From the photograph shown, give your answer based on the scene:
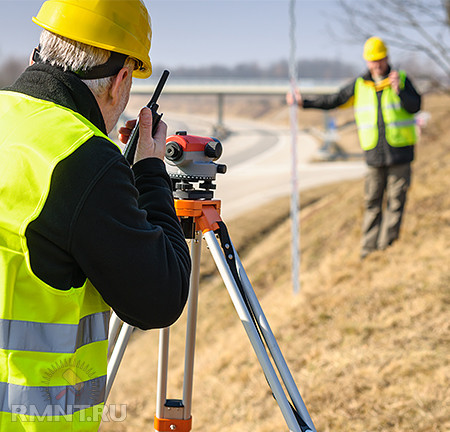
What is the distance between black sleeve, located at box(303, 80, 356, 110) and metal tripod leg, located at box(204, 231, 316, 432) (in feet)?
13.8

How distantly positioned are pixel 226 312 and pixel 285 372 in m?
5.56

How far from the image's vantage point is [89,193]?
45.4 inches

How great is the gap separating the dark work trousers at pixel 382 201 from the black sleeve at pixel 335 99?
0.72m

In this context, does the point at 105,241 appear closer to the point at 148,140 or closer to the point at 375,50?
the point at 148,140

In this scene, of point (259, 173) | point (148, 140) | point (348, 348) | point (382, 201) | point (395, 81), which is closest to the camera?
point (148, 140)

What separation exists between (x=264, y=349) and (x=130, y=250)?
2.35ft

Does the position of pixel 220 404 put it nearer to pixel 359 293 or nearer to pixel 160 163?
pixel 359 293

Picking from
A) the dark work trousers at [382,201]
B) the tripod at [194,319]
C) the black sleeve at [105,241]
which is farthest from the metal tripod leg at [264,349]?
the dark work trousers at [382,201]

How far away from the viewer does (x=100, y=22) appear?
1.33 m

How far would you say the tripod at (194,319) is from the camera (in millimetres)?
1744

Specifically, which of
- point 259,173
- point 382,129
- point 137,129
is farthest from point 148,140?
point 259,173

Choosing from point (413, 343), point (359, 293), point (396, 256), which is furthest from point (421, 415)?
point (396, 256)

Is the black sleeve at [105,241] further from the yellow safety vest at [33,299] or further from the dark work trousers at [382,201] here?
the dark work trousers at [382,201]

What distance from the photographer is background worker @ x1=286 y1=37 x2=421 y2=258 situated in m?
5.32
